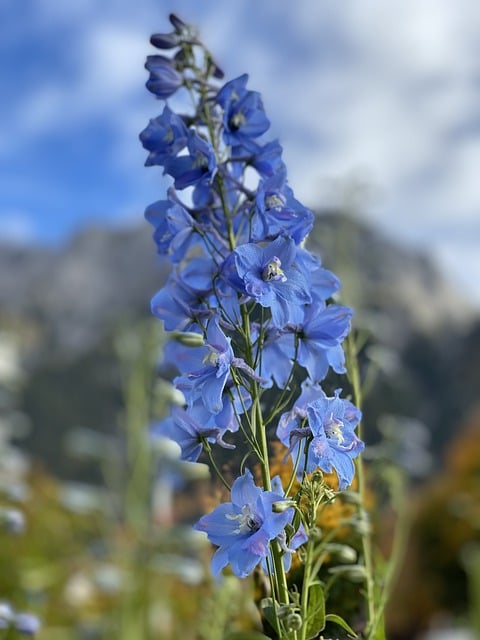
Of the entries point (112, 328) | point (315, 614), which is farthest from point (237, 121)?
point (112, 328)

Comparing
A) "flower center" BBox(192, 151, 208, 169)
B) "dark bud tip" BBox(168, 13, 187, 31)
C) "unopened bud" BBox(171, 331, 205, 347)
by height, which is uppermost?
"dark bud tip" BBox(168, 13, 187, 31)

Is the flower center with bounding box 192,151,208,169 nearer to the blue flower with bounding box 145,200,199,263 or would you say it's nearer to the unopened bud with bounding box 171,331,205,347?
the blue flower with bounding box 145,200,199,263

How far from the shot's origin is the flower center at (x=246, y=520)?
87 centimetres

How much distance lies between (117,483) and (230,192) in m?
4.50

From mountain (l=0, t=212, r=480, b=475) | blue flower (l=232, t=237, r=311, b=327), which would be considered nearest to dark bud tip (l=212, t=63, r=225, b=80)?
blue flower (l=232, t=237, r=311, b=327)

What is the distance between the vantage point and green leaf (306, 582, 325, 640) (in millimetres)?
897

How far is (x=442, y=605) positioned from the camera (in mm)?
12562

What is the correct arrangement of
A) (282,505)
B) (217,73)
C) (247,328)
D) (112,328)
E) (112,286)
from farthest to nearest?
(112,286), (112,328), (217,73), (247,328), (282,505)

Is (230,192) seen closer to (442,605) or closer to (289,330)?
(289,330)

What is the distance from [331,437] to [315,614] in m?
0.19

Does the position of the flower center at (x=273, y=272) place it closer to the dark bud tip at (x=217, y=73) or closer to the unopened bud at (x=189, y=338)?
the unopened bud at (x=189, y=338)

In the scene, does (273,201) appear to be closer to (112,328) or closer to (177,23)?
(177,23)

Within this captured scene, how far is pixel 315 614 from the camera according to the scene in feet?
2.95

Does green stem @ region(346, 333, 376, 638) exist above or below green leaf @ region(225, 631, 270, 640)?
above
